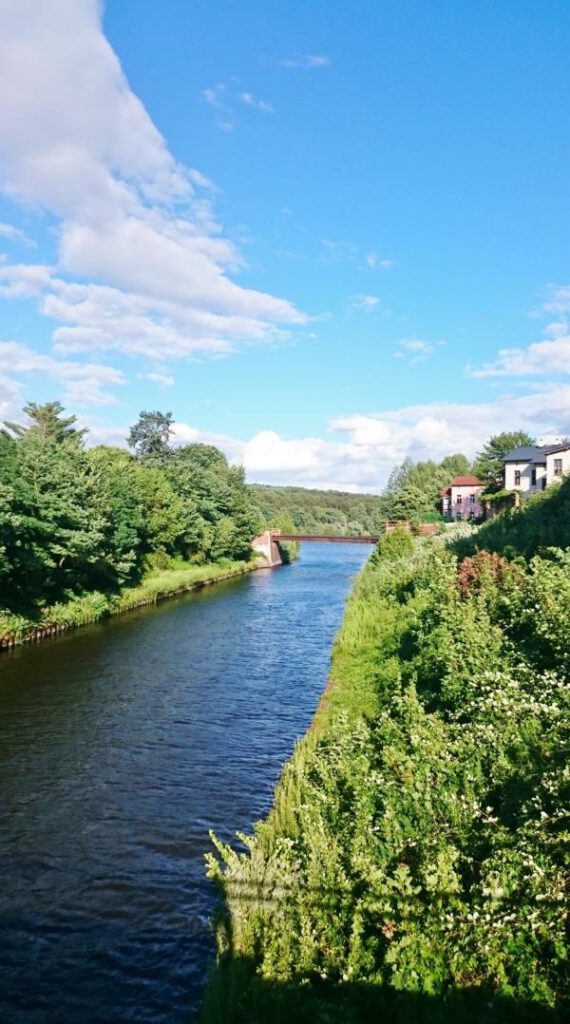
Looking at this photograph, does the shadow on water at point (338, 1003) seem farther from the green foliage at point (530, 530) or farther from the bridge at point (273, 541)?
the bridge at point (273, 541)

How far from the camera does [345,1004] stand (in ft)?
19.0

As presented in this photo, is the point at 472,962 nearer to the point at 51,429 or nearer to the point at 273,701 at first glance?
the point at 273,701

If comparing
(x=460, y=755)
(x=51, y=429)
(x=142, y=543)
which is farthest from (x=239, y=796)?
(x=51, y=429)

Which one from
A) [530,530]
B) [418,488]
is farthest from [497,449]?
[530,530]

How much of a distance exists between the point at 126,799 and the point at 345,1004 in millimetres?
9196

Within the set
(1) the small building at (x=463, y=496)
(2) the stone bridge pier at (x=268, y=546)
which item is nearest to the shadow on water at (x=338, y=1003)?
(2) the stone bridge pier at (x=268, y=546)

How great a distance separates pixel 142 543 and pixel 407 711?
4179 centimetres

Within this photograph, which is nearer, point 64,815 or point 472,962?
point 472,962

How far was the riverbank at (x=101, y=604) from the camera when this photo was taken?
28422 mm

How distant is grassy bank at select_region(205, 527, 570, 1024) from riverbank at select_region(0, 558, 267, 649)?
19.5 m

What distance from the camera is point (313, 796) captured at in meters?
9.98

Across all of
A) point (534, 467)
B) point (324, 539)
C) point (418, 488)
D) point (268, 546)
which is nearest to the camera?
point (534, 467)

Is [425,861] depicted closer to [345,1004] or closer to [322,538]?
[345,1004]

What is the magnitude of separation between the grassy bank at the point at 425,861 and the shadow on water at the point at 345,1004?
0.05 feet
